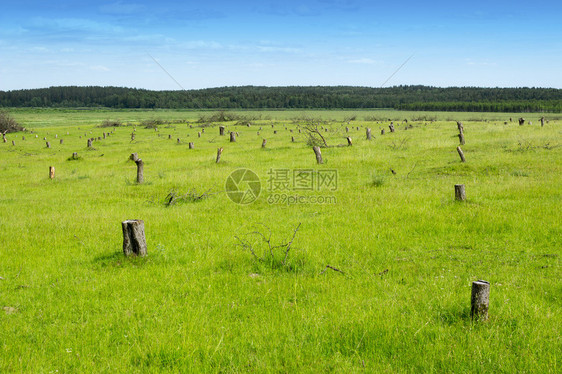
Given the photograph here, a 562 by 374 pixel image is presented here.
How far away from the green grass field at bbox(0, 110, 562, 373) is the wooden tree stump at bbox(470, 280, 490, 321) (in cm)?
13

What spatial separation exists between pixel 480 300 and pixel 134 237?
19.5 ft

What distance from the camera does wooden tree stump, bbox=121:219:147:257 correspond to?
23.7ft

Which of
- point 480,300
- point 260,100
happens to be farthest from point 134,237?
point 260,100

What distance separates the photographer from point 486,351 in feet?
14.1

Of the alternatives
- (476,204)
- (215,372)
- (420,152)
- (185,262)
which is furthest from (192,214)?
(420,152)

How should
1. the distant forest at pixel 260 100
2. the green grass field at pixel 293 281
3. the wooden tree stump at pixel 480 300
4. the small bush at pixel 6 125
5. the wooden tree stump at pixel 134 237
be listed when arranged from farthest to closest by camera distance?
1. the distant forest at pixel 260 100
2. the small bush at pixel 6 125
3. the wooden tree stump at pixel 134 237
4. the wooden tree stump at pixel 480 300
5. the green grass field at pixel 293 281

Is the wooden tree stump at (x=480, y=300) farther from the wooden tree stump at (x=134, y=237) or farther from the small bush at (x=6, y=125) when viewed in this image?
the small bush at (x=6, y=125)

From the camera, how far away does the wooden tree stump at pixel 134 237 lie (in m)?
7.21

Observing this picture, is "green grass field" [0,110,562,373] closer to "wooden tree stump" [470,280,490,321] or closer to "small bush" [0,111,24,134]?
"wooden tree stump" [470,280,490,321]

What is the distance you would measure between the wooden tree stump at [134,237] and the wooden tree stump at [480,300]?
5.70 m

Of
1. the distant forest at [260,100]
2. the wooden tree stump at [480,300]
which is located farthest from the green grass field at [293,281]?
the distant forest at [260,100]

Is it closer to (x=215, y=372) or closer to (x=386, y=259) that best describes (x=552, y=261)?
(x=386, y=259)

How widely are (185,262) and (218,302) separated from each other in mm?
1976

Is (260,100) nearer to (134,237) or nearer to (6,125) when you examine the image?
(6,125)
